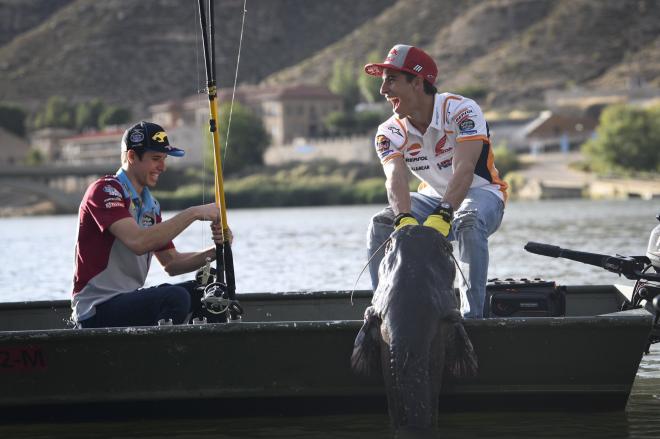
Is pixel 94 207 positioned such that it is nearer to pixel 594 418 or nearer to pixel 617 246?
pixel 594 418

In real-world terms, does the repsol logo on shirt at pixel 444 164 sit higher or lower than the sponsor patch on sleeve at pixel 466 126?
lower

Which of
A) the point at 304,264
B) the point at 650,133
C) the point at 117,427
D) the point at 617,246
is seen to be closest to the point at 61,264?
the point at 304,264

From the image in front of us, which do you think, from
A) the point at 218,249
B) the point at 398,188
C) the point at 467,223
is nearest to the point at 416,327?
the point at 467,223

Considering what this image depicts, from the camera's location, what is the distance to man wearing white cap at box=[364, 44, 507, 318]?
8797mm

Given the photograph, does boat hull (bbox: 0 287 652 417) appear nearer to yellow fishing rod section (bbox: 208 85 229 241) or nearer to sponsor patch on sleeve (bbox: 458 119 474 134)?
yellow fishing rod section (bbox: 208 85 229 241)

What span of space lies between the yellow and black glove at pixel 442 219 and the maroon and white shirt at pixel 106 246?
1840 mm

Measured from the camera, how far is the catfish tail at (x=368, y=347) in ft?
26.7

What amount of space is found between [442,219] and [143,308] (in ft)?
6.61

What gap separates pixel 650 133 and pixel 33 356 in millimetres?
99307

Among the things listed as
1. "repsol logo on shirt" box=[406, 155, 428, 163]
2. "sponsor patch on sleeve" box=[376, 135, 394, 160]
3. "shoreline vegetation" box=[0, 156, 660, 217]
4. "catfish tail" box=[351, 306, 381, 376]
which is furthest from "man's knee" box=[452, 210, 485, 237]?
"shoreline vegetation" box=[0, 156, 660, 217]

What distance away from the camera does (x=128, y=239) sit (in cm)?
852

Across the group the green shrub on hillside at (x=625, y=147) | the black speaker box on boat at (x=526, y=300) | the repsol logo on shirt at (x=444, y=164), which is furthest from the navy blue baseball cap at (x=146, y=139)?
the green shrub on hillside at (x=625, y=147)

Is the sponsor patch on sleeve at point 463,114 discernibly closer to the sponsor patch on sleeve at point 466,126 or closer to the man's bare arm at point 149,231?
the sponsor patch on sleeve at point 466,126

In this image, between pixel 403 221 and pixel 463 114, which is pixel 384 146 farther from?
pixel 403 221
